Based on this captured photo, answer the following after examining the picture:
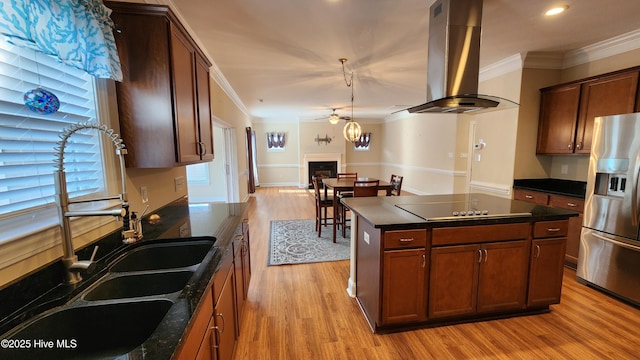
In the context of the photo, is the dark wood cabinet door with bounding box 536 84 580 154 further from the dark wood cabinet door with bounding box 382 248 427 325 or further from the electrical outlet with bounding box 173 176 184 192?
the electrical outlet with bounding box 173 176 184 192

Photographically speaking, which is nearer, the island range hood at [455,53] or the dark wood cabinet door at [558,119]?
the island range hood at [455,53]

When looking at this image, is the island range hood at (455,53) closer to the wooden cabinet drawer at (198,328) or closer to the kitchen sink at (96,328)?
the wooden cabinet drawer at (198,328)

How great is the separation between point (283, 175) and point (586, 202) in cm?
823

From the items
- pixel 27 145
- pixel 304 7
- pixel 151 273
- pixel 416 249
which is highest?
pixel 304 7

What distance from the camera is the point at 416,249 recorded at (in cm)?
191

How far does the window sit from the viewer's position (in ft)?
2.99

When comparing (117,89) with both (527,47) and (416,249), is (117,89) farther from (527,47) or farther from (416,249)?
(527,47)

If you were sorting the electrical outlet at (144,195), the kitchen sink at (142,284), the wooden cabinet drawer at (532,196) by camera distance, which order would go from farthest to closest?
the wooden cabinet drawer at (532,196) → the electrical outlet at (144,195) → the kitchen sink at (142,284)

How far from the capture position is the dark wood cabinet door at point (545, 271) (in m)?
2.12

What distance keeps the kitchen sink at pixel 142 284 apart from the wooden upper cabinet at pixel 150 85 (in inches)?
27.8

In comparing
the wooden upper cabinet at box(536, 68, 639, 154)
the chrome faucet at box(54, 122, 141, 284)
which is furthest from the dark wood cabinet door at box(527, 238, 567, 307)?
the chrome faucet at box(54, 122, 141, 284)

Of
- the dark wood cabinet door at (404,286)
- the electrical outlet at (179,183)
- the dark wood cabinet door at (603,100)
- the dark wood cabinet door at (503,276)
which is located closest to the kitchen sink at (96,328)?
the dark wood cabinet door at (404,286)

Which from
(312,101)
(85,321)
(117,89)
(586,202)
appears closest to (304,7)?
(117,89)

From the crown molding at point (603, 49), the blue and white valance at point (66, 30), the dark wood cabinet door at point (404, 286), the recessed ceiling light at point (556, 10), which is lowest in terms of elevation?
the dark wood cabinet door at point (404, 286)
